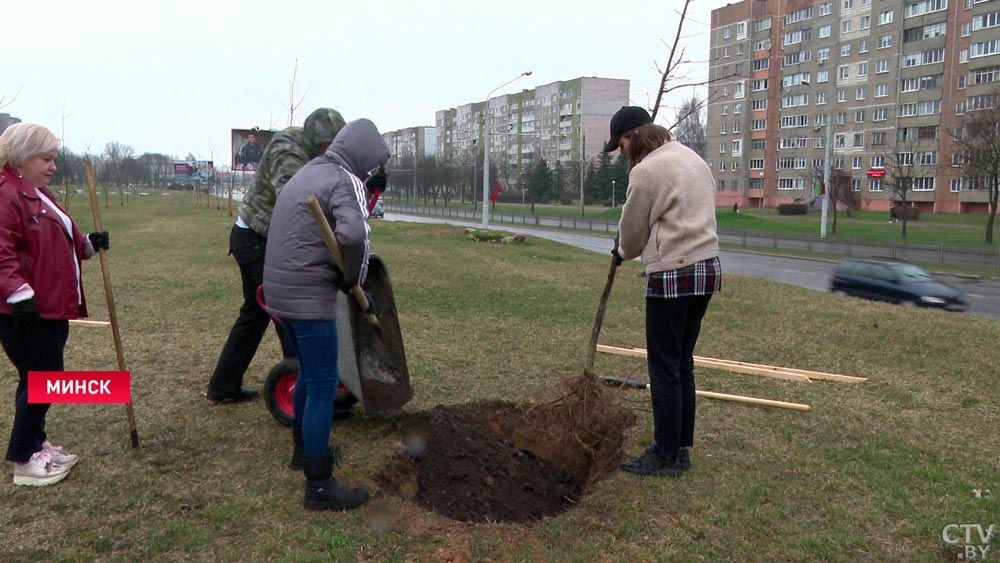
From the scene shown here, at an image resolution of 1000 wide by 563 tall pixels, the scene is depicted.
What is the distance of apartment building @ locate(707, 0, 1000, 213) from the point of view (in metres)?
52.8

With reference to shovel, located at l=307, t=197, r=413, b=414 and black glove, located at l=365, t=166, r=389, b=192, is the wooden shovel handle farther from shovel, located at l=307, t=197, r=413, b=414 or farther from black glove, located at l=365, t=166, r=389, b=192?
black glove, located at l=365, t=166, r=389, b=192

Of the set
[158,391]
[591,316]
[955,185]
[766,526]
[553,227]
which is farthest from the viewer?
[955,185]

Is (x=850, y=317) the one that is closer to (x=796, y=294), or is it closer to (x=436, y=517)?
(x=796, y=294)

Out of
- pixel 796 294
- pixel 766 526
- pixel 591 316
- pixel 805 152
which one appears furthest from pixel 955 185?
pixel 766 526

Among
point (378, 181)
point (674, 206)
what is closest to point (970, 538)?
point (674, 206)

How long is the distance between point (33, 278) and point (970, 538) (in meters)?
4.37

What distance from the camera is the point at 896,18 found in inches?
2242

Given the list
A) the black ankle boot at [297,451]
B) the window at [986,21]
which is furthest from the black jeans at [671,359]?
the window at [986,21]

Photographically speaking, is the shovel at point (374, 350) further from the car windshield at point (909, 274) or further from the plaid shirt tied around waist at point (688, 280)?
the car windshield at point (909, 274)

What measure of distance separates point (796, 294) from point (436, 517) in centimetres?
964

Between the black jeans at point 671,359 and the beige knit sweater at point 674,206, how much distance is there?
0.69 ft

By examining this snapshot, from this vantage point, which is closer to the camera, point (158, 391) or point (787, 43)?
point (158, 391)

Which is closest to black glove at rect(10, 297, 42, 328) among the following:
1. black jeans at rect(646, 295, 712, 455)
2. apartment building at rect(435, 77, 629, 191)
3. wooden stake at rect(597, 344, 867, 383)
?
black jeans at rect(646, 295, 712, 455)

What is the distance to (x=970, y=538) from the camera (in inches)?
123
